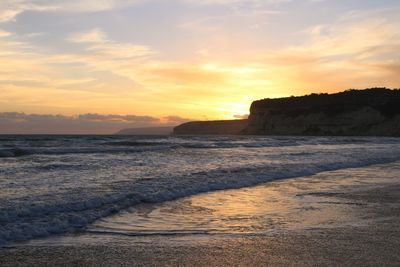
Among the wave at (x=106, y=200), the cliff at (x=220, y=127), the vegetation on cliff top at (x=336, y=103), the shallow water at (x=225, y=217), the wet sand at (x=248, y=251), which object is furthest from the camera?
the cliff at (x=220, y=127)

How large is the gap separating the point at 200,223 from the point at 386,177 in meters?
10.5

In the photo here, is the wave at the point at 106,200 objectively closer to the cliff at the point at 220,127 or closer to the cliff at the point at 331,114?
the cliff at the point at 331,114

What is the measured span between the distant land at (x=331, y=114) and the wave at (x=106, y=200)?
8704cm

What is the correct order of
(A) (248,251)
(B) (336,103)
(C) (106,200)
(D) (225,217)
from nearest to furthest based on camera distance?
(A) (248,251), (D) (225,217), (C) (106,200), (B) (336,103)

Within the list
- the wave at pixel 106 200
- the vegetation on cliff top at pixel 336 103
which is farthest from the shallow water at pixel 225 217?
the vegetation on cliff top at pixel 336 103

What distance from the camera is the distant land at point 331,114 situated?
9862cm

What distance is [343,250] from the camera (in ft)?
20.2

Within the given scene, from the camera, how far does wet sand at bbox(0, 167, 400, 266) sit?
5.68 meters

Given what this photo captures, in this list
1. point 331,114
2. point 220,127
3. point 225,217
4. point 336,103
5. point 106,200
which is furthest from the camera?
point 220,127

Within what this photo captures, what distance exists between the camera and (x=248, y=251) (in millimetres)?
6188

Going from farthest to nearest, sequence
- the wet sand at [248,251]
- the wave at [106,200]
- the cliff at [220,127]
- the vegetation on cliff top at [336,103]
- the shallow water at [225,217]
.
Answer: the cliff at [220,127] → the vegetation on cliff top at [336,103] → the wave at [106,200] → the shallow water at [225,217] → the wet sand at [248,251]

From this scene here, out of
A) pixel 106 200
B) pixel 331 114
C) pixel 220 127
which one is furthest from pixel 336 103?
pixel 106 200

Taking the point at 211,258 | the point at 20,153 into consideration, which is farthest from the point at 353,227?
the point at 20,153

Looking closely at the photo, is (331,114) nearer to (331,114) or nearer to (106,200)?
(331,114)
